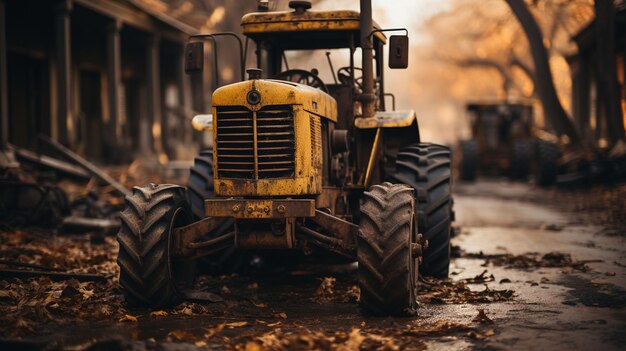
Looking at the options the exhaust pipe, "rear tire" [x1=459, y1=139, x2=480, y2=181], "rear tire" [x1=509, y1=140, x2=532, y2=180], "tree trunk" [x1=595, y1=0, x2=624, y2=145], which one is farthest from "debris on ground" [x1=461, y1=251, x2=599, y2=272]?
"rear tire" [x1=509, y1=140, x2=532, y2=180]

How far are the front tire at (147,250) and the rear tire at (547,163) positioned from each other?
16.5 m

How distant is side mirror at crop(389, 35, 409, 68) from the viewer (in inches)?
301

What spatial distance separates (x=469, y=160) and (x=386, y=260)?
1978 cm

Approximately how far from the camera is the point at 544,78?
26.5 meters

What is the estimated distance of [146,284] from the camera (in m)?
6.76

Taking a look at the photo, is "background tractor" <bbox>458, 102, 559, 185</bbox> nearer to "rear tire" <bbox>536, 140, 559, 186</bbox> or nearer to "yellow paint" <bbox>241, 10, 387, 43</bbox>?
"rear tire" <bbox>536, 140, 559, 186</bbox>

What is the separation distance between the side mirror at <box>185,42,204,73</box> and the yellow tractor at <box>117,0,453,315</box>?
11mm

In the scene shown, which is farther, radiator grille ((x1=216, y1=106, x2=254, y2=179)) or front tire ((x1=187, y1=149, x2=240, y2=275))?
front tire ((x1=187, y1=149, x2=240, y2=275))

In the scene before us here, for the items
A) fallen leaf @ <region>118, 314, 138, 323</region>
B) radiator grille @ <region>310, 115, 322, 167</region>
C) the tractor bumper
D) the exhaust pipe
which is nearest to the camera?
fallen leaf @ <region>118, 314, 138, 323</region>

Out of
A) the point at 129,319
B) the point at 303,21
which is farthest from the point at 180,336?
the point at 303,21

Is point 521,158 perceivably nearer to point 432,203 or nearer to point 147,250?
point 432,203

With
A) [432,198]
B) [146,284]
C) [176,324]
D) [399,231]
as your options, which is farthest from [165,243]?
[432,198]

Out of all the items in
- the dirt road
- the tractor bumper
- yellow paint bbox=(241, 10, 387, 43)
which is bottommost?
the dirt road

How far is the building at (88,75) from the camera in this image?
17328mm
